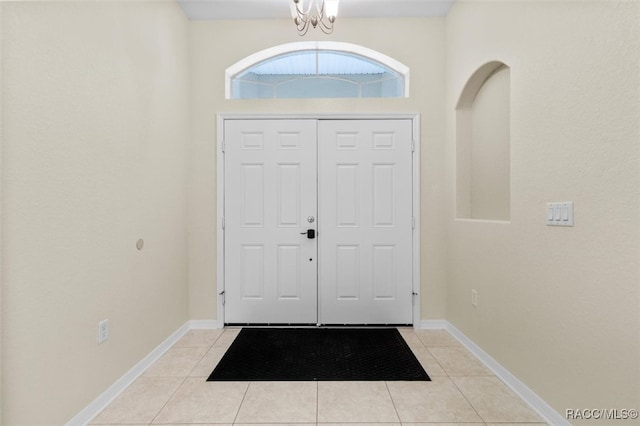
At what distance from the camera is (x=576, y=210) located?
1.54 m

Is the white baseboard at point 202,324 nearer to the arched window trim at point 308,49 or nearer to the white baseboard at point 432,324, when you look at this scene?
the white baseboard at point 432,324

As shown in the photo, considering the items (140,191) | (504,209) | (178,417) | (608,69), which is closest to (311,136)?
(140,191)

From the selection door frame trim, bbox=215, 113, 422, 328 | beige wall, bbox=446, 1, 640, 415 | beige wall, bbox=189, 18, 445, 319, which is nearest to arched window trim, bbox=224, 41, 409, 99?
beige wall, bbox=189, 18, 445, 319

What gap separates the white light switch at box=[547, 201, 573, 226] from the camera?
1.57m

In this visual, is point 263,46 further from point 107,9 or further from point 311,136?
point 107,9

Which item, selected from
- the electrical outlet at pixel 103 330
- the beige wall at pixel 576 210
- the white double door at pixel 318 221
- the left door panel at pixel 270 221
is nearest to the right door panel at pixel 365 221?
the white double door at pixel 318 221

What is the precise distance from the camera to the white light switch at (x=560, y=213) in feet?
5.15

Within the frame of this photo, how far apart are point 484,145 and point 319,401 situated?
7.44 ft

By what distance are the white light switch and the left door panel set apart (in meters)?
1.89

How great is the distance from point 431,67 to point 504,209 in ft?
5.18

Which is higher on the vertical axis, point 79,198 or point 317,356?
point 79,198

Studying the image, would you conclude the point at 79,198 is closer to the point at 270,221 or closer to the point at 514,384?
the point at 270,221

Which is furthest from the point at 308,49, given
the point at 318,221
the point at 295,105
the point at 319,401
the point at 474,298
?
the point at 319,401

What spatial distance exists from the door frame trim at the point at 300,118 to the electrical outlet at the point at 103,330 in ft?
4.04
